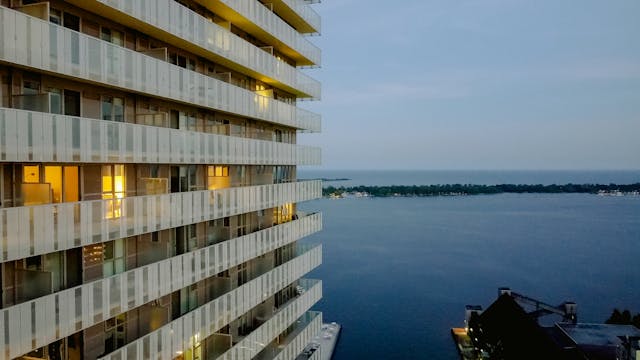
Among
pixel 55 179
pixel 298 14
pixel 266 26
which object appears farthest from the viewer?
pixel 298 14

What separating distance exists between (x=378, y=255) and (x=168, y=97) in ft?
268

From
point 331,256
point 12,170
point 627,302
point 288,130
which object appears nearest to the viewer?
point 12,170

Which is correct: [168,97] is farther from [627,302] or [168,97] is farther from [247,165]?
[627,302]

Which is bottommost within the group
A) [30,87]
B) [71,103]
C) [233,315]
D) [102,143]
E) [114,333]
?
[233,315]

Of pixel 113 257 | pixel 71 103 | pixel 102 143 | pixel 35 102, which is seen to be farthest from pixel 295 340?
pixel 35 102

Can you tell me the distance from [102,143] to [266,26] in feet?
34.8

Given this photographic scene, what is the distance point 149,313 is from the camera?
14461 mm

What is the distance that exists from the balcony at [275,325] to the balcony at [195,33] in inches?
402

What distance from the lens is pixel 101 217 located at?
37.5 feet

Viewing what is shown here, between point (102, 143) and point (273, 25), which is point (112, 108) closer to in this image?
point (102, 143)

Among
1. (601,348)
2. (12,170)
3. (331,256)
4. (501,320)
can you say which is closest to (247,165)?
(12,170)

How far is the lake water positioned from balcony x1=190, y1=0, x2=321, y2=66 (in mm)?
31987

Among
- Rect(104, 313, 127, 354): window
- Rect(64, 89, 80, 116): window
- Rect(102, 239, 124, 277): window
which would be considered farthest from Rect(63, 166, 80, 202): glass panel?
Rect(104, 313, 127, 354): window

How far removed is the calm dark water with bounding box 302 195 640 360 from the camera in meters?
56.3
